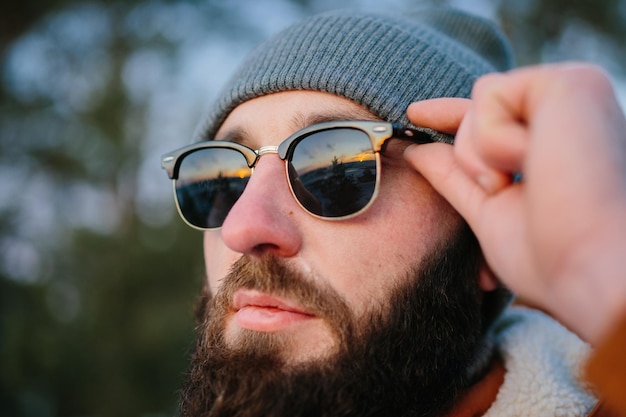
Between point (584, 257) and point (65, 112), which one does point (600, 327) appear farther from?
point (65, 112)

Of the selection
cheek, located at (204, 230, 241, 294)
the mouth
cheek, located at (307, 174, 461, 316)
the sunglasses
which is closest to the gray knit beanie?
the sunglasses

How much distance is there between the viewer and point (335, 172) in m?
1.56

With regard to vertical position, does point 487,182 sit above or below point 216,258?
above

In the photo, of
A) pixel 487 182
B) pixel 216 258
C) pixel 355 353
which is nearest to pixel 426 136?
pixel 487 182

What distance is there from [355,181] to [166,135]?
8.69 metres

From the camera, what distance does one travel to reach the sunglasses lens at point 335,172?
5.05 ft

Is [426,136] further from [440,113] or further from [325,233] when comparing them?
[325,233]

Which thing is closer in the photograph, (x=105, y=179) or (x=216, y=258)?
(x=216, y=258)

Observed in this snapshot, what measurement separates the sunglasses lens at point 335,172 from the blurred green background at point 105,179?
489 cm

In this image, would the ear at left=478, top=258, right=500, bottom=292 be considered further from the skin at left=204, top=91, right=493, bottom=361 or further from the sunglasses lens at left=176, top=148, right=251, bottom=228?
Result: the sunglasses lens at left=176, top=148, right=251, bottom=228

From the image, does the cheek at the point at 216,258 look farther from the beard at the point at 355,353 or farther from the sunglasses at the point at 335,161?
the sunglasses at the point at 335,161

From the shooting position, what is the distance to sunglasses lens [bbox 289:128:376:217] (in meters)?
1.54

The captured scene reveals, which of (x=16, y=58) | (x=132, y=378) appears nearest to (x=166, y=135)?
(x=16, y=58)

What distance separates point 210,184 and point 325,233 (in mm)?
559
